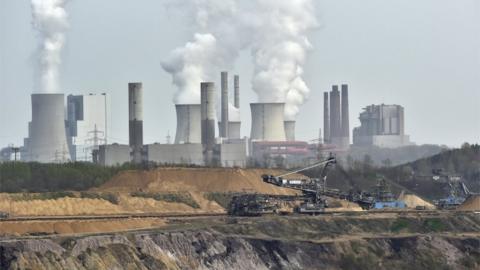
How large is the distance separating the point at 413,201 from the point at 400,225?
33.1 metres

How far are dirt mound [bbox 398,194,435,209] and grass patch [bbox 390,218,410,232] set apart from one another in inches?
1146

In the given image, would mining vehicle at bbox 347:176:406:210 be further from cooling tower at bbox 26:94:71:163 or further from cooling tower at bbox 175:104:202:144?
cooling tower at bbox 26:94:71:163

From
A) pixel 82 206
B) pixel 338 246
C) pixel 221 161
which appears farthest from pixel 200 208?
pixel 221 161

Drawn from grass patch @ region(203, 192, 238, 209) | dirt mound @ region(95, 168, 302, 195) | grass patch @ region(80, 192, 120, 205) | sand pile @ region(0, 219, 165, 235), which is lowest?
sand pile @ region(0, 219, 165, 235)

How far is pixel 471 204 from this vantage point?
124m

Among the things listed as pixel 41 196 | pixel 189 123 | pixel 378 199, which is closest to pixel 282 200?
pixel 378 199

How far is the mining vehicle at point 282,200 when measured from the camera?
108625 millimetres

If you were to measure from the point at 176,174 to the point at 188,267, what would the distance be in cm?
5302

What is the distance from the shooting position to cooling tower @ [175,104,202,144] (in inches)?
7726

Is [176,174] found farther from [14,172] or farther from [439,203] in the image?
[439,203]

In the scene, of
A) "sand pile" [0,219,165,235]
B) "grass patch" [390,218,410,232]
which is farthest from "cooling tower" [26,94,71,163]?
"sand pile" [0,219,165,235]

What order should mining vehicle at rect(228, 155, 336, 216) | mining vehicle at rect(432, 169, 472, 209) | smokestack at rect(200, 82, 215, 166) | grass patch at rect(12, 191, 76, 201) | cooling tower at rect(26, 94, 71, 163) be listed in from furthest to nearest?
cooling tower at rect(26, 94, 71, 163), smokestack at rect(200, 82, 215, 166), mining vehicle at rect(432, 169, 472, 209), grass patch at rect(12, 191, 76, 201), mining vehicle at rect(228, 155, 336, 216)

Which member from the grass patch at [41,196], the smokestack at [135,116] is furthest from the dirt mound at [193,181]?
the smokestack at [135,116]

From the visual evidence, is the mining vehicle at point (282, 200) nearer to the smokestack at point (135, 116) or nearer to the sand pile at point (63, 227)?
the sand pile at point (63, 227)
